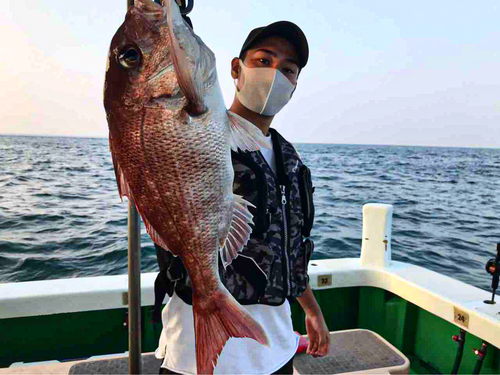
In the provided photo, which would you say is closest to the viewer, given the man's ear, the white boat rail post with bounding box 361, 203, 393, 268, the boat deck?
the man's ear

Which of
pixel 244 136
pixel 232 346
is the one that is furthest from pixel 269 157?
pixel 232 346

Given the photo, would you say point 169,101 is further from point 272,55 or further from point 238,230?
point 272,55

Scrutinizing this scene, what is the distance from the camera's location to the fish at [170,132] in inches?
39.1

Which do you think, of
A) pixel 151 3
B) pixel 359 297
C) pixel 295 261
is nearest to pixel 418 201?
pixel 359 297

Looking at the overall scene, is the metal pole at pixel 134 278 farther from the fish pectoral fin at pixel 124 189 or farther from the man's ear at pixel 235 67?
the man's ear at pixel 235 67

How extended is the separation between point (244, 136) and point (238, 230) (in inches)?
11.3

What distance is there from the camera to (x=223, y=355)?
1491 millimetres

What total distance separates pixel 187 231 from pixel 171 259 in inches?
15.3

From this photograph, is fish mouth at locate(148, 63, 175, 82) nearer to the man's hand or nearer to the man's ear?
the man's ear

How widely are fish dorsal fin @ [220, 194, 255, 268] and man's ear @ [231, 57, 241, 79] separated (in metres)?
0.80

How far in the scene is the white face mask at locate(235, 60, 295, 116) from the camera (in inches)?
63.5

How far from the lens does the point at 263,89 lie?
1.62 m

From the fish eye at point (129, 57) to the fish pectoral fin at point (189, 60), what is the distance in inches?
4.8

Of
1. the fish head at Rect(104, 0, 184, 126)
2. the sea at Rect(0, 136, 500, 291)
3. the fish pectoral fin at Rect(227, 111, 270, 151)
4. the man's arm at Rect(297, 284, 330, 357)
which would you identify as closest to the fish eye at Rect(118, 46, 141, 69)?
the fish head at Rect(104, 0, 184, 126)
